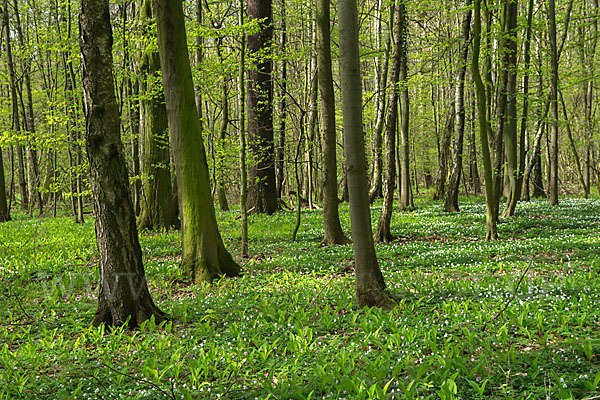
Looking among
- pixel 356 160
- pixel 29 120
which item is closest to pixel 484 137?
pixel 356 160

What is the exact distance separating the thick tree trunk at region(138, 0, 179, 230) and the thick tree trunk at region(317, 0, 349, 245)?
5.49m

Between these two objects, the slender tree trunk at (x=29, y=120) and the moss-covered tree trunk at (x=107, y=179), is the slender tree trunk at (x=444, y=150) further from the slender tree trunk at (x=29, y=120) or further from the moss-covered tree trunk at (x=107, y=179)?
the slender tree trunk at (x=29, y=120)

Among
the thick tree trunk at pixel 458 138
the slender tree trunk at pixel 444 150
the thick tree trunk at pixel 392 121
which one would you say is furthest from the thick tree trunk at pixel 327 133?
the slender tree trunk at pixel 444 150

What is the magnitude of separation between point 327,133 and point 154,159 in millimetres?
6152

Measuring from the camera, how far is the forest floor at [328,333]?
344cm

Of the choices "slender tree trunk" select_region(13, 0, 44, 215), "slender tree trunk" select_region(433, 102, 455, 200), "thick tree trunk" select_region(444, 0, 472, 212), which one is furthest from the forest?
"slender tree trunk" select_region(13, 0, 44, 215)

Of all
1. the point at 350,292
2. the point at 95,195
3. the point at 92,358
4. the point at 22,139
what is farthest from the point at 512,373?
the point at 22,139

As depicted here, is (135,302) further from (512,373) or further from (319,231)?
(319,231)

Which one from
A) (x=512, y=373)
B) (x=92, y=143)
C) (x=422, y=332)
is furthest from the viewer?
(x=92, y=143)

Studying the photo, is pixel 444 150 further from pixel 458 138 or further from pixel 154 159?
pixel 154 159

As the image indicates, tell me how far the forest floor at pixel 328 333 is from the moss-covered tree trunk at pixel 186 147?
1.88 feet

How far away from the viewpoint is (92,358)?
4.41 m

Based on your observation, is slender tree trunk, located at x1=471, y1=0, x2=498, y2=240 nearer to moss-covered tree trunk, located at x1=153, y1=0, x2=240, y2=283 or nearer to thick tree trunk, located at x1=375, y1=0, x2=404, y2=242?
thick tree trunk, located at x1=375, y1=0, x2=404, y2=242

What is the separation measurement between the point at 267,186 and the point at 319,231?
5.24 meters
